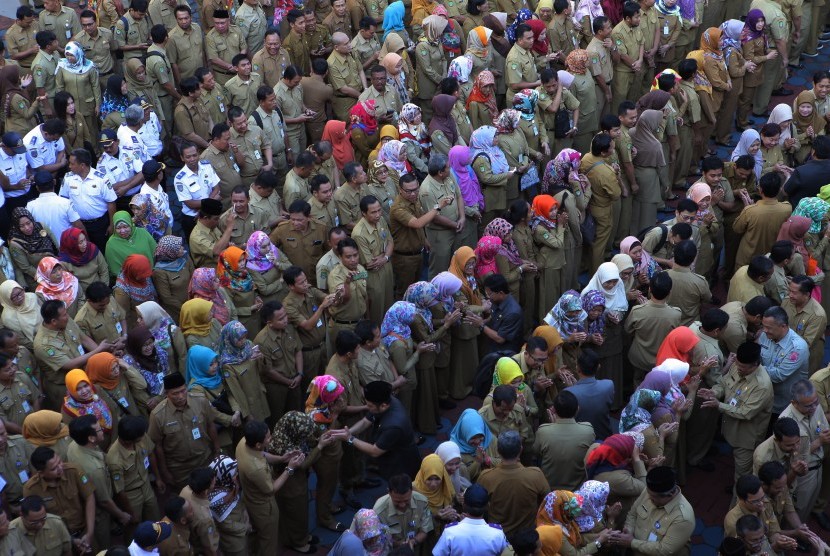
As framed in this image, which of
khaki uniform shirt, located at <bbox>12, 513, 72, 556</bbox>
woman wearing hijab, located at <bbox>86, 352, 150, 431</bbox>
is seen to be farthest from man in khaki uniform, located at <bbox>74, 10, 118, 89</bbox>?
khaki uniform shirt, located at <bbox>12, 513, 72, 556</bbox>

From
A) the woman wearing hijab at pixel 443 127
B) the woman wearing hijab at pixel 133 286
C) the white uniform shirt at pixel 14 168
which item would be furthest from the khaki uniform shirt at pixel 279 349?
the white uniform shirt at pixel 14 168

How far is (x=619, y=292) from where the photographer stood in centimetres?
950

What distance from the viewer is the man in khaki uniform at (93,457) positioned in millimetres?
7676

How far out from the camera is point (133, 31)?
12945 mm

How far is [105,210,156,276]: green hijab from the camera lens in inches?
383

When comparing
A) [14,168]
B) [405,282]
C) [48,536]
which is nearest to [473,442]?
[48,536]

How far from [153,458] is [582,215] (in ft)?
15.7

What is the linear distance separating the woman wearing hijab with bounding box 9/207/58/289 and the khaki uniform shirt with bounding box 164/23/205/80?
3412 millimetres

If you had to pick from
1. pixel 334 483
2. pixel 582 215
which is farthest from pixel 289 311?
pixel 582 215

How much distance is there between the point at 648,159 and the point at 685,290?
7.59 feet

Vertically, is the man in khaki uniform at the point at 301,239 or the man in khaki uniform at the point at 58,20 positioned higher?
the man in khaki uniform at the point at 58,20

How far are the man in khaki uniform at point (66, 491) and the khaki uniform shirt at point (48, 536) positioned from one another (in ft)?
0.52

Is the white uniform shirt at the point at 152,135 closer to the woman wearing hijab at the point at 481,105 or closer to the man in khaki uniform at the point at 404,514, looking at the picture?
the woman wearing hijab at the point at 481,105

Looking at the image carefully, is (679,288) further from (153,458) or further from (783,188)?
(153,458)
